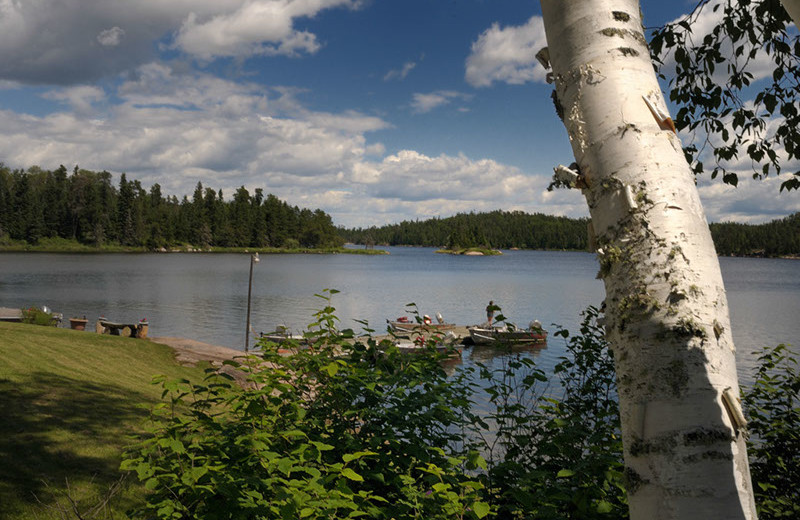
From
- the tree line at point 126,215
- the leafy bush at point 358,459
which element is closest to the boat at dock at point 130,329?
the leafy bush at point 358,459

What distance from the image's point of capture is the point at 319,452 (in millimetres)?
2588

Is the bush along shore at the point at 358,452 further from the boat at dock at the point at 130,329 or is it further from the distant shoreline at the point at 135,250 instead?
the distant shoreline at the point at 135,250

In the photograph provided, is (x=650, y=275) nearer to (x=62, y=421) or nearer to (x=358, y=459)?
(x=358, y=459)

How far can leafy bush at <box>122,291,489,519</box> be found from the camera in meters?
2.35

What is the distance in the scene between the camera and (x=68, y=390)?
854 centimetres

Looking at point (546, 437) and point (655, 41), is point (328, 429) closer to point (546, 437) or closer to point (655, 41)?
point (546, 437)

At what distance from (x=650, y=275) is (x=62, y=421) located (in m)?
8.41

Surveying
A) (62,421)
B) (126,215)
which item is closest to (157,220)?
(126,215)

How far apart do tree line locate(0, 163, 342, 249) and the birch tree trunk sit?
13593 centimetres

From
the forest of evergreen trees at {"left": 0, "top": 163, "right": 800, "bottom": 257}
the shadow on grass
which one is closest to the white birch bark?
the shadow on grass

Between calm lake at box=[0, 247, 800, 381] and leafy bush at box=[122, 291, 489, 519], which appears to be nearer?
leafy bush at box=[122, 291, 489, 519]

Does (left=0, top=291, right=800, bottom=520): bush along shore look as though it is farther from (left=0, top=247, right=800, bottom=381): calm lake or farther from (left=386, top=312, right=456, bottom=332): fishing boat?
(left=0, top=247, right=800, bottom=381): calm lake

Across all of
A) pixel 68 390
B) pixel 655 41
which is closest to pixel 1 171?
pixel 68 390

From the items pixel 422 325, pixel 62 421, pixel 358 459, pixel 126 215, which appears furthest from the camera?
pixel 126 215
